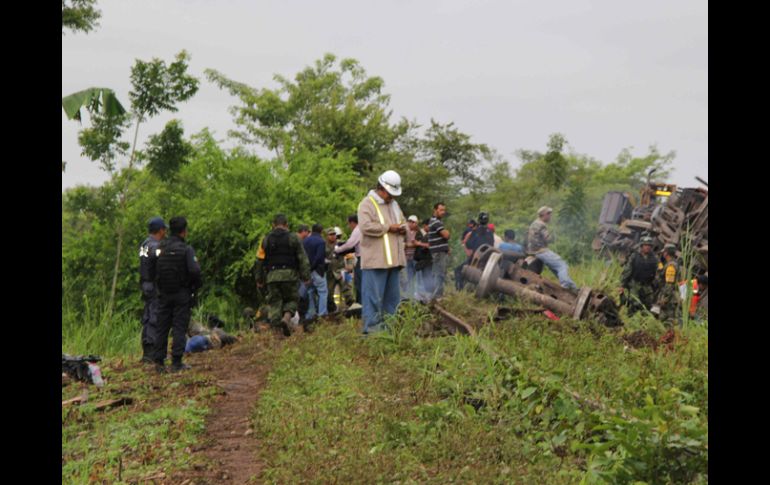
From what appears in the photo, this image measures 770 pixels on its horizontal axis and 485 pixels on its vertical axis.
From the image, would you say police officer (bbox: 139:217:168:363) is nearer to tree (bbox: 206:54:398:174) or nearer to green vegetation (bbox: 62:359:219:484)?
green vegetation (bbox: 62:359:219:484)

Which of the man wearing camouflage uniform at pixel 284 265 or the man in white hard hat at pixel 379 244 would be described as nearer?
the man in white hard hat at pixel 379 244

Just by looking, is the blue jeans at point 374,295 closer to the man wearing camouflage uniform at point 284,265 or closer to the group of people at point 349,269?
the group of people at point 349,269

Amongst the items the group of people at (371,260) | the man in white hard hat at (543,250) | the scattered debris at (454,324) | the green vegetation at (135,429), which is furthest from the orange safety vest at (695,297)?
the green vegetation at (135,429)

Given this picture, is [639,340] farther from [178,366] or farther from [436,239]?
[436,239]

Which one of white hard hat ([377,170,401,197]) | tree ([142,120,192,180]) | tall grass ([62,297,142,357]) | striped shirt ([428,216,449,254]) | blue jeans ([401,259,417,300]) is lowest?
tall grass ([62,297,142,357])

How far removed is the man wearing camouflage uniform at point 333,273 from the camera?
20.6 m

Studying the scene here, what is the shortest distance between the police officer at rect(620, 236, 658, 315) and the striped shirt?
3405 millimetres

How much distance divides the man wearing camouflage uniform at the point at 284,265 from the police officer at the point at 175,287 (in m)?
3.10

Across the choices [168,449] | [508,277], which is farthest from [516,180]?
[168,449]

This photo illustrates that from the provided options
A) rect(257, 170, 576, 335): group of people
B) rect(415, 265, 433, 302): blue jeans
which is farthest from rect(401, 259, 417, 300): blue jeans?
rect(415, 265, 433, 302): blue jeans

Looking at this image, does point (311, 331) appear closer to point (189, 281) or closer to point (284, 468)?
point (189, 281)

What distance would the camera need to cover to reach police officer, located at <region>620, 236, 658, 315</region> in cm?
1761
